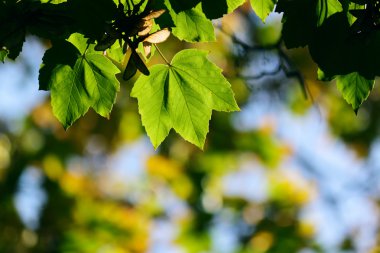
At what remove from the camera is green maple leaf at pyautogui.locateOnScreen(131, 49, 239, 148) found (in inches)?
45.8

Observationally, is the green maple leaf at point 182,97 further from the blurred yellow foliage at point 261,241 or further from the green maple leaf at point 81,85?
the blurred yellow foliage at point 261,241

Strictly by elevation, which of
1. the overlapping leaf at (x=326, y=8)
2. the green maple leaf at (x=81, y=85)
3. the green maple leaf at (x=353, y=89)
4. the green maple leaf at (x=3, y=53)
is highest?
the green maple leaf at (x=3, y=53)

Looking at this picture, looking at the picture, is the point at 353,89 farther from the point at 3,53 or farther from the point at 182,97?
the point at 3,53

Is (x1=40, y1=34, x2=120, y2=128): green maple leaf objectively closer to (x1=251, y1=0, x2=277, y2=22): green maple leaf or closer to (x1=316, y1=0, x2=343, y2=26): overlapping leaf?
(x1=251, y1=0, x2=277, y2=22): green maple leaf

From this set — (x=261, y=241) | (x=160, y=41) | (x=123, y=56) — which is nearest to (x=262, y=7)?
(x=160, y=41)

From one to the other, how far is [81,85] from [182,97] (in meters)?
0.25

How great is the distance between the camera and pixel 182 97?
3.97ft

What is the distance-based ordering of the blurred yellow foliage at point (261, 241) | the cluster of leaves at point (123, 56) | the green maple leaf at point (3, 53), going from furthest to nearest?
the blurred yellow foliage at point (261, 241), the green maple leaf at point (3, 53), the cluster of leaves at point (123, 56)

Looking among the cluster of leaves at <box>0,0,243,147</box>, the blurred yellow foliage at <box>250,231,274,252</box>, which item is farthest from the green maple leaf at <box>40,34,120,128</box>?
the blurred yellow foliage at <box>250,231,274,252</box>

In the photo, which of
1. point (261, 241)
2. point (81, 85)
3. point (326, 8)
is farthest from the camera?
point (261, 241)

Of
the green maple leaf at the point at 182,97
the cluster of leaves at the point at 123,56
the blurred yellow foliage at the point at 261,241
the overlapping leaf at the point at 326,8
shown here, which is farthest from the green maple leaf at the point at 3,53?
the blurred yellow foliage at the point at 261,241

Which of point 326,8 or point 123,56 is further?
point 123,56

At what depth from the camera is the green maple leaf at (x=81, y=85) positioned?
1.13 meters

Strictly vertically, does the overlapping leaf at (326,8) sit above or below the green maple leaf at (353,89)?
above
